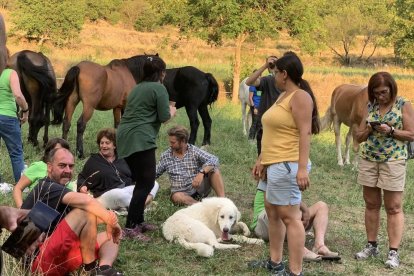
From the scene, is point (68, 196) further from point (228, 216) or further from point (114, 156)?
point (114, 156)

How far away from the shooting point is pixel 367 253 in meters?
5.18

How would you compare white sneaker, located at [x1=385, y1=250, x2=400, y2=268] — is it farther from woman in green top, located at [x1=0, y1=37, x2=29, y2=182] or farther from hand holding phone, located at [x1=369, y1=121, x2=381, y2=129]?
woman in green top, located at [x1=0, y1=37, x2=29, y2=182]

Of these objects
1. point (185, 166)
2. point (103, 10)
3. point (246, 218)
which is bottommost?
point (246, 218)

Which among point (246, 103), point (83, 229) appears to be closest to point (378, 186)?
point (83, 229)

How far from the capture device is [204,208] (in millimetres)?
5445

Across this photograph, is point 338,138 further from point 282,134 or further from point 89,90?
point 282,134

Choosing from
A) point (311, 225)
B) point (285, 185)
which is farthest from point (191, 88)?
point (285, 185)

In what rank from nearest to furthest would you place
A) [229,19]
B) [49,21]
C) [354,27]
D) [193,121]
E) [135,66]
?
1. [135,66]
2. [193,121]
3. [229,19]
4. [49,21]
5. [354,27]

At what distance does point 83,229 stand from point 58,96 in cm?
601

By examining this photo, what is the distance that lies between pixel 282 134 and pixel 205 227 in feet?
4.72

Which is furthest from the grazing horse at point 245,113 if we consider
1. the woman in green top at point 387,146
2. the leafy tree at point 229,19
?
the woman in green top at point 387,146

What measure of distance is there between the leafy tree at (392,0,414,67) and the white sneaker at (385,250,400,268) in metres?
27.7

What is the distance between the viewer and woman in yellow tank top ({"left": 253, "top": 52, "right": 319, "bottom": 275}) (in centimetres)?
402

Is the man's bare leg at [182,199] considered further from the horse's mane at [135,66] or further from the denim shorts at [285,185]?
the horse's mane at [135,66]
